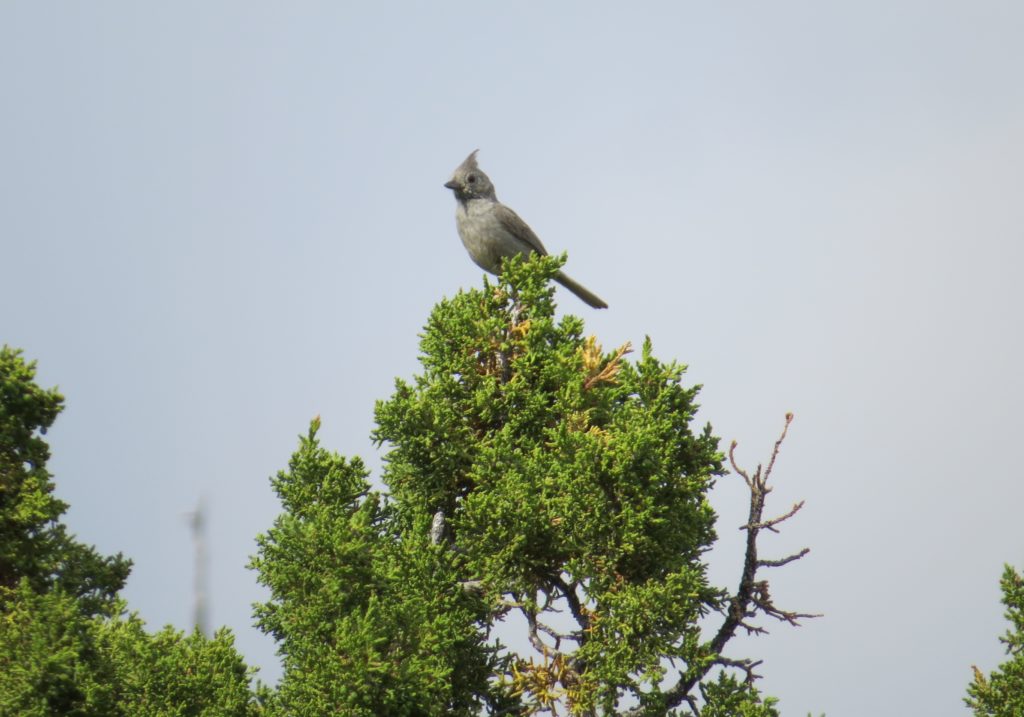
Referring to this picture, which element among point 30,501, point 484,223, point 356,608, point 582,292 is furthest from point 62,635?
point 582,292

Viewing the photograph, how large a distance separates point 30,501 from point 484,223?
7.28 meters

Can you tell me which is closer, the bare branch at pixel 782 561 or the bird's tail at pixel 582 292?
the bare branch at pixel 782 561

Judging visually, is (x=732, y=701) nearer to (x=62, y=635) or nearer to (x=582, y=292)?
(x=62, y=635)

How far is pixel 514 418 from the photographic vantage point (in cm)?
1266

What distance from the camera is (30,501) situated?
12.9 m

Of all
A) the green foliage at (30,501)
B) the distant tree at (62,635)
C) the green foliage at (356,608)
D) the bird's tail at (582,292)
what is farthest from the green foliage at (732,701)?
the bird's tail at (582,292)

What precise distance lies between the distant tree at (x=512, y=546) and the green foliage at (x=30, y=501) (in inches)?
91.9

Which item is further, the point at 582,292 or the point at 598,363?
the point at 582,292

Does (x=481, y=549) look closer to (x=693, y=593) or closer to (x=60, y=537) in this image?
(x=693, y=593)

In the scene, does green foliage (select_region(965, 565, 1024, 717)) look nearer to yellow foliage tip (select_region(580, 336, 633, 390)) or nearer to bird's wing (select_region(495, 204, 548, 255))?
yellow foliage tip (select_region(580, 336, 633, 390))

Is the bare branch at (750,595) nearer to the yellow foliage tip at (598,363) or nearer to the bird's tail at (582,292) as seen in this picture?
the yellow foliage tip at (598,363)

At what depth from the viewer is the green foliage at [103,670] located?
39.5ft

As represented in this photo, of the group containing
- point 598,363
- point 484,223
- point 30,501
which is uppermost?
point 484,223

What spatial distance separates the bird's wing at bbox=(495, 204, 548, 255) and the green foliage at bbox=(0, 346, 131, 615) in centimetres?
670
